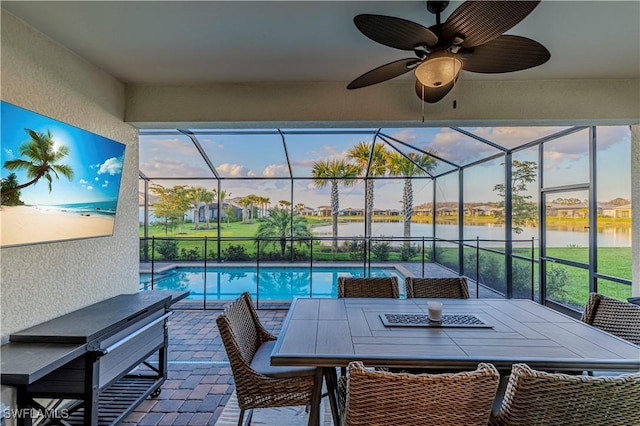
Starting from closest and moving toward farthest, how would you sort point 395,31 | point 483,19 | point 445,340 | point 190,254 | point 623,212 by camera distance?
1. point 483,19
2. point 395,31
3. point 445,340
4. point 623,212
5. point 190,254

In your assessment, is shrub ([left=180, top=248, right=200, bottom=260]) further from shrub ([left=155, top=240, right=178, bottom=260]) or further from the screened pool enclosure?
shrub ([left=155, top=240, right=178, bottom=260])

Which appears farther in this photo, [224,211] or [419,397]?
[224,211]

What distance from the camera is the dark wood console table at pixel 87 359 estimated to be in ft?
5.80

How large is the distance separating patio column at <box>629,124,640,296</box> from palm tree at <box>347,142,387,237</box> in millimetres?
Result: 4573

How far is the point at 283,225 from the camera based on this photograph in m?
8.74

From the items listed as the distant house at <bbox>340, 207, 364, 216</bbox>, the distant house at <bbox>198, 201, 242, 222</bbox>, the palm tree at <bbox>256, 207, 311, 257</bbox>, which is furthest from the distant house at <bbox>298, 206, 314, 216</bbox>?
the distant house at <bbox>198, 201, 242, 222</bbox>

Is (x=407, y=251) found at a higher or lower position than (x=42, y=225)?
lower

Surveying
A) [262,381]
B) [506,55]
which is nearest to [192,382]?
[262,381]

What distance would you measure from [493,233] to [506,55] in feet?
15.3

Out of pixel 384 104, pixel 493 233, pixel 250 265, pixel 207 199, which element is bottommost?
pixel 250 265

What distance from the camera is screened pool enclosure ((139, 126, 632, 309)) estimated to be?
3.92 meters

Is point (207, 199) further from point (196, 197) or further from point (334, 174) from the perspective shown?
point (334, 174)

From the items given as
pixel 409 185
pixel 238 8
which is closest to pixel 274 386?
pixel 238 8

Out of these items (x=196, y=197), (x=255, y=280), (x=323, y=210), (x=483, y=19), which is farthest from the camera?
(x=323, y=210)
